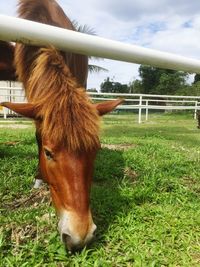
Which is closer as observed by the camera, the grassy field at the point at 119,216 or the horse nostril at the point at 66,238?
the horse nostril at the point at 66,238

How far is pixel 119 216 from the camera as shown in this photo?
2980 mm

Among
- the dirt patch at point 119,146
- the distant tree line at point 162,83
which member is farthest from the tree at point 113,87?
the dirt patch at point 119,146

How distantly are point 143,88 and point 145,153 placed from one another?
3089cm

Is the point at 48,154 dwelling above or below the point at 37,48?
below

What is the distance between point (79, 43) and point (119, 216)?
1.42 meters

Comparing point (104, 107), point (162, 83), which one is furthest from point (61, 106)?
point (162, 83)

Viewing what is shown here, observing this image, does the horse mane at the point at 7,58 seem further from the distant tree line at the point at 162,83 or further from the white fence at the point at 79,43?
the distant tree line at the point at 162,83

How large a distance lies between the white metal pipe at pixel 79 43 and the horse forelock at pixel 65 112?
0.26 metres

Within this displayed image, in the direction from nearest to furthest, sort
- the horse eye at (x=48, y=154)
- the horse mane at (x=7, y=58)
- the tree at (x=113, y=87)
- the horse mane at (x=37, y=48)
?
1. the horse eye at (x=48, y=154)
2. the horse mane at (x=37, y=48)
3. the horse mane at (x=7, y=58)
4. the tree at (x=113, y=87)

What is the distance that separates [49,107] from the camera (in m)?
2.50

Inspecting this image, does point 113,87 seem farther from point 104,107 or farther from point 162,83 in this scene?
point 104,107

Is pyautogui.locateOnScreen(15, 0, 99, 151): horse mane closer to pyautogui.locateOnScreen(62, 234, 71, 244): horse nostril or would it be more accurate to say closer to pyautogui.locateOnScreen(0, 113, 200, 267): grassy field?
pyautogui.locateOnScreen(62, 234, 71, 244): horse nostril

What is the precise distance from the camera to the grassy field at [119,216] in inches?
92.6

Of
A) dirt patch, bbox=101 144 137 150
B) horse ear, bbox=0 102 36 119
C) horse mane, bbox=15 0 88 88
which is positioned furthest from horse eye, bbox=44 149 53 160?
dirt patch, bbox=101 144 137 150
